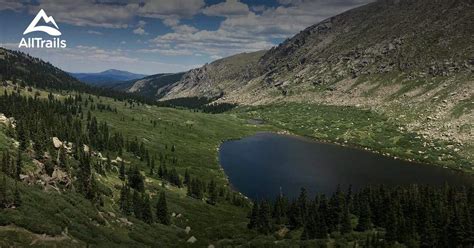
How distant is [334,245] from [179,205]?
50.0 m

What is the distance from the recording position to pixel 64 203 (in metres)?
75.7

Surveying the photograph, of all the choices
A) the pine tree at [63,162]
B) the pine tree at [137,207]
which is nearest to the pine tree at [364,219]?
the pine tree at [137,207]

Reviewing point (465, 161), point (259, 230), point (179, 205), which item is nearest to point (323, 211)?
point (259, 230)

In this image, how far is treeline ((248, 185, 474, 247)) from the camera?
86625 millimetres

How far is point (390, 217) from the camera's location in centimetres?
9738

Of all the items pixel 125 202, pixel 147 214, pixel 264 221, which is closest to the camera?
pixel 147 214

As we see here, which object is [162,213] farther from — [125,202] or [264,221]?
[264,221]

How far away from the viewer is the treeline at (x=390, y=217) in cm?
8662

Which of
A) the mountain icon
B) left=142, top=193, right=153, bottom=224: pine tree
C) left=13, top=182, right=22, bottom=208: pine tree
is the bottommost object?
left=142, top=193, right=153, bottom=224: pine tree

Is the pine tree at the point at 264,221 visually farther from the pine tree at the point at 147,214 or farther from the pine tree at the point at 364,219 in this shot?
the pine tree at the point at 147,214

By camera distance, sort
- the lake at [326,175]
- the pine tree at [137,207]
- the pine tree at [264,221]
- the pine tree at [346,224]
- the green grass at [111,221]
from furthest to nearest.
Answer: the lake at [326,175] < the pine tree at [264,221] < the pine tree at [346,224] < the pine tree at [137,207] < the green grass at [111,221]

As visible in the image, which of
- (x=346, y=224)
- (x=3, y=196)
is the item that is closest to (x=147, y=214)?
(x=3, y=196)

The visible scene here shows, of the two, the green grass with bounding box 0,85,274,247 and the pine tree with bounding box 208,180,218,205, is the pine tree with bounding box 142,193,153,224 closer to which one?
the green grass with bounding box 0,85,274,247

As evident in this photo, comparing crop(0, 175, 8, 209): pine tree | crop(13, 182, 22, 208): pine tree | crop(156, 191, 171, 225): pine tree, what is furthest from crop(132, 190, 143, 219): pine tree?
crop(0, 175, 8, 209): pine tree
